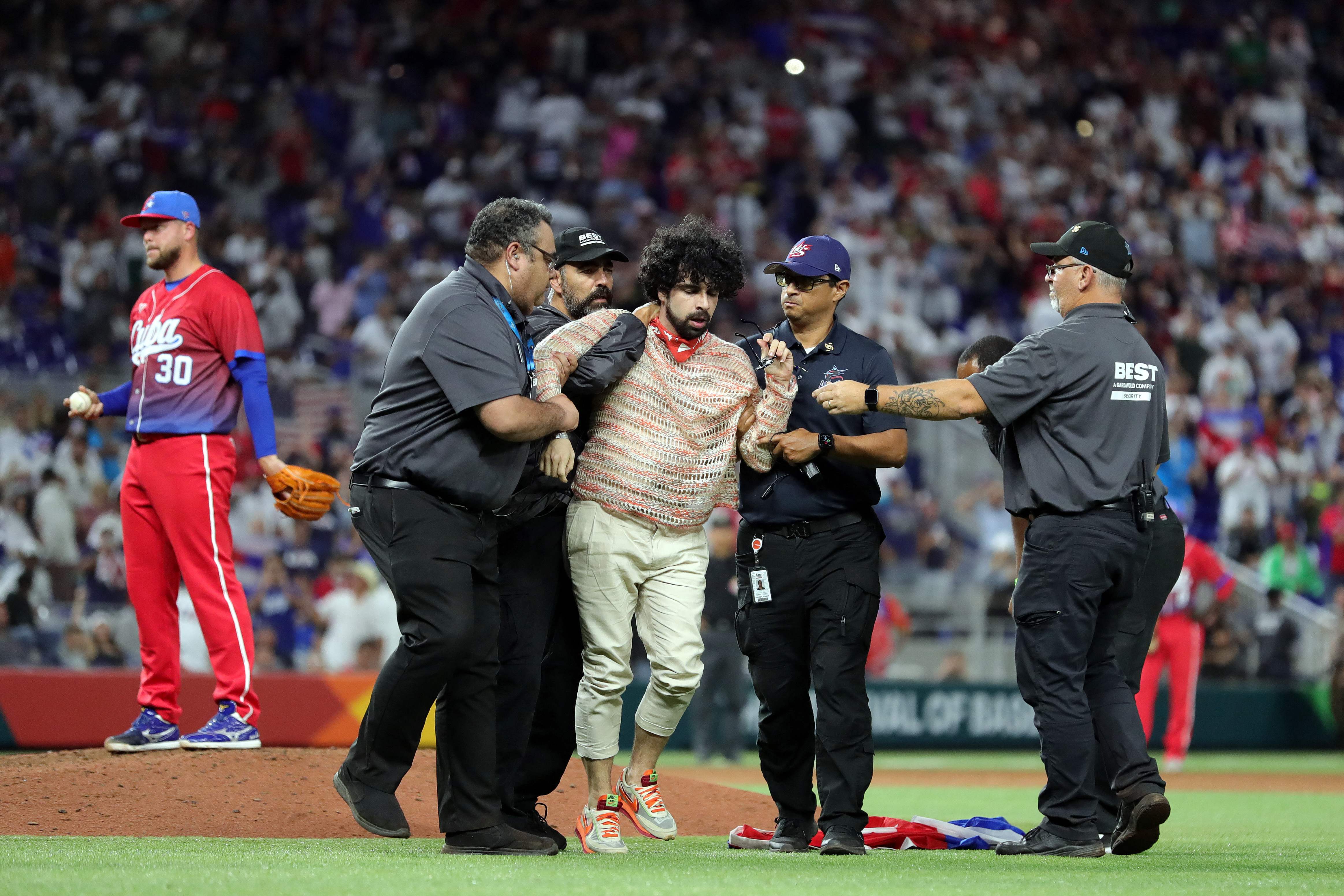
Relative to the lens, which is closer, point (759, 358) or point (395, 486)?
point (395, 486)

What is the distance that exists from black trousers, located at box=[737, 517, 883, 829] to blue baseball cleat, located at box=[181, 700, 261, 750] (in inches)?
101

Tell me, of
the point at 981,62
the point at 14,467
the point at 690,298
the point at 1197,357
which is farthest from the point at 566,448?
the point at 981,62

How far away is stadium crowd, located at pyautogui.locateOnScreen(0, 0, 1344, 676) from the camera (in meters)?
14.8

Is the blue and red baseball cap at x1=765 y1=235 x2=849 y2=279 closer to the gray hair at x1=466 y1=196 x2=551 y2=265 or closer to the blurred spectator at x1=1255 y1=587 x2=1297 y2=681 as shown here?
the gray hair at x1=466 y1=196 x2=551 y2=265

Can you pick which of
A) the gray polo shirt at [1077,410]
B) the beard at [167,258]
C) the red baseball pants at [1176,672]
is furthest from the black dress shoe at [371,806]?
the red baseball pants at [1176,672]

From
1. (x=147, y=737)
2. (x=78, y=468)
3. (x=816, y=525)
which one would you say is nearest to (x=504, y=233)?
(x=816, y=525)

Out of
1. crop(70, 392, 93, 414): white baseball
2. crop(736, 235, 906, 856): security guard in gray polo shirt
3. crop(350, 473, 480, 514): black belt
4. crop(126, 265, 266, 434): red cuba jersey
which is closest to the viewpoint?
crop(350, 473, 480, 514): black belt

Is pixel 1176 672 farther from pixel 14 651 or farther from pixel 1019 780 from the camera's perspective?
pixel 14 651

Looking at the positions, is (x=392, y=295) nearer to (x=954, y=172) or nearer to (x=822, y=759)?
(x=954, y=172)

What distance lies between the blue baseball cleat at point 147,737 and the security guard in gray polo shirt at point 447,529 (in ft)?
5.97

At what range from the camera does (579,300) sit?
7.09m

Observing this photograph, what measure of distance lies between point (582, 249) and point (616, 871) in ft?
9.56

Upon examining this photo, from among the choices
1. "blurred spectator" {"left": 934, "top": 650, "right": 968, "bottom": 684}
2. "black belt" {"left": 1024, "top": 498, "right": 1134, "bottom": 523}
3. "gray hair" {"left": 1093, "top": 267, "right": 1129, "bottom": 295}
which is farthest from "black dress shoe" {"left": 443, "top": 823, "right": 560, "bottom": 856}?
"blurred spectator" {"left": 934, "top": 650, "right": 968, "bottom": 684}

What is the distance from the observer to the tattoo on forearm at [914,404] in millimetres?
6324
